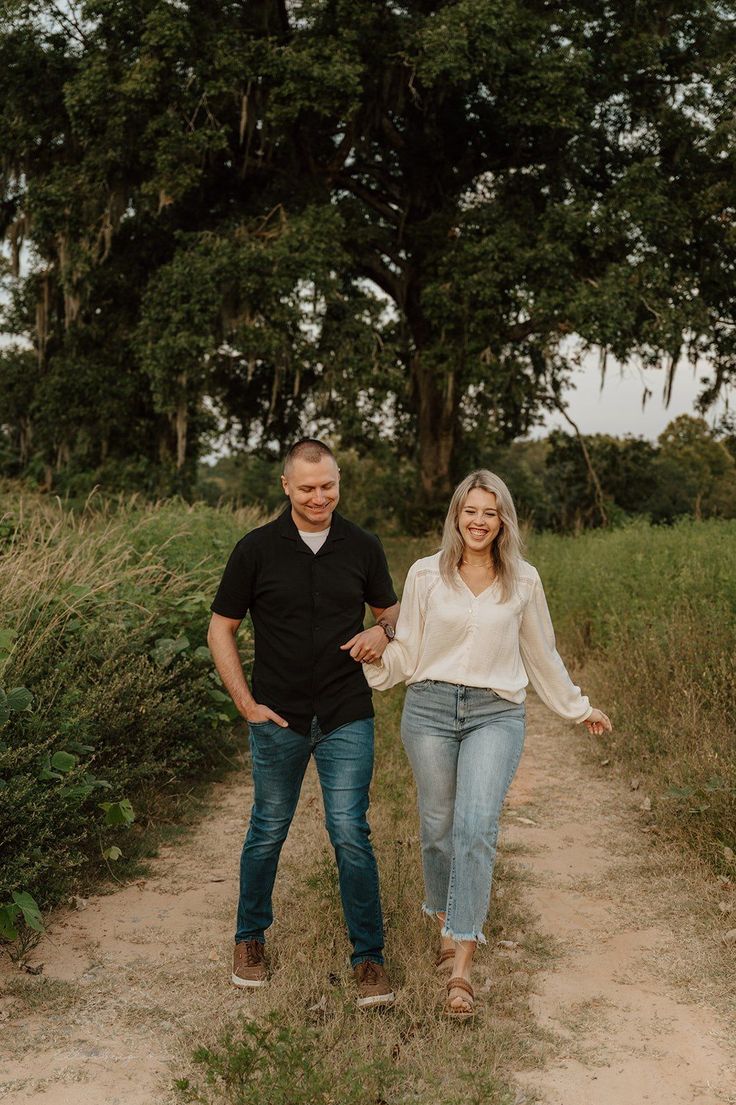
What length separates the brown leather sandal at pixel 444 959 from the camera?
13.8 ft

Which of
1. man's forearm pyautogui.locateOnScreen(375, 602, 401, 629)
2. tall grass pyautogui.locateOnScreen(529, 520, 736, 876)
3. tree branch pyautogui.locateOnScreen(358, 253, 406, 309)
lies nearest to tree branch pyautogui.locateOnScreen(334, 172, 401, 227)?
tree branch pyautogui.locateOnScreen(358, 253, 406, 309)

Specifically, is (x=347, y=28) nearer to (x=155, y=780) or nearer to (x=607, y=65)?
(x=607, y=65)

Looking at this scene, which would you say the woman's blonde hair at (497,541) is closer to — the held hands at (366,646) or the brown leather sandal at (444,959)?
the held hands at (366,646)

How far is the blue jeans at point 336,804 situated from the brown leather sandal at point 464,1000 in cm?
33

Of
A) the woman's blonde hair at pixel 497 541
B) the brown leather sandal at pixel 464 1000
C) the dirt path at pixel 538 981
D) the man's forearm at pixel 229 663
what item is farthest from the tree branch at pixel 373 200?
the brown leather sandal at pixel 464 1000

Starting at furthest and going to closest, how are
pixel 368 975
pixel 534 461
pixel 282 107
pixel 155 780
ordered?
1. pixel 534 461
2. pixel 282 107
3. pixel 155 780
4. pixel 368 975

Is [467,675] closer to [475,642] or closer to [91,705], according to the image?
[475,642]

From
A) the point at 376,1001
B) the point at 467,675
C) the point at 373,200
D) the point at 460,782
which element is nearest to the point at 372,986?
the point at 376,1001

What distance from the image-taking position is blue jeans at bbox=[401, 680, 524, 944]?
3.85 m

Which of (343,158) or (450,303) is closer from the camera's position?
(450,303)

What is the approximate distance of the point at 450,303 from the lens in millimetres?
17125

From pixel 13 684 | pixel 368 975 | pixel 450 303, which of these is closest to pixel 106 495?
pixel 450 303

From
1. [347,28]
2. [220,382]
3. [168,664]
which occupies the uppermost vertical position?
[347,28]

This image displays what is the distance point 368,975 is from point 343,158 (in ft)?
55.4
